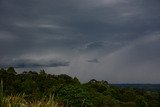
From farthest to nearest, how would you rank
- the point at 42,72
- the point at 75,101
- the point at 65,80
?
the point at 42,72
the point at 65,80
the point at 75,101

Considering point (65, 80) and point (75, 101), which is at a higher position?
point (65, 80)

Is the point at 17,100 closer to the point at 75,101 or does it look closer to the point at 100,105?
the point at 75,101

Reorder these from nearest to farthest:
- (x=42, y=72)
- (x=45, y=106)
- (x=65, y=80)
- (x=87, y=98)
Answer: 1. (x=45, y=106)
2. (x=87, y=98)
3. (x=65, y=80)
4. (x=42, y=72)

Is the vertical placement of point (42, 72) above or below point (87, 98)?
above

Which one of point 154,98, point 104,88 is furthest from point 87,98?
point 154,98

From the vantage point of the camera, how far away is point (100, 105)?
183 ft

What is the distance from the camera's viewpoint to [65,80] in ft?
285

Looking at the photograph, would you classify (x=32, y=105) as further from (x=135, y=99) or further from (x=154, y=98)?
(x=154, y=98)

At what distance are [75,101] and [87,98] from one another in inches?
160

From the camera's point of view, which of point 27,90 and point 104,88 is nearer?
point 27,90

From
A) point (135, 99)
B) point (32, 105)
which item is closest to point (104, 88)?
point (135, 99)

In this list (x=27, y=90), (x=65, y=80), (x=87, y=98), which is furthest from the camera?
(x=65, y=80)

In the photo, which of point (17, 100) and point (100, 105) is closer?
point (17, 100)

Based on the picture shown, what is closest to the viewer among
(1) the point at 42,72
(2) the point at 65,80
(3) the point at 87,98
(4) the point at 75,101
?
(4) the point at 75,101
